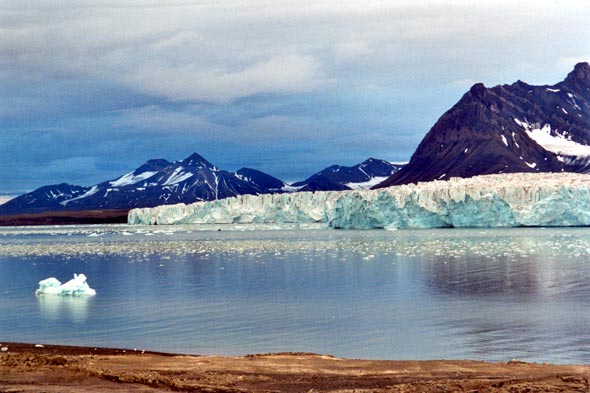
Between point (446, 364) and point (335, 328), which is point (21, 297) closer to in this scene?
point (335, 328)

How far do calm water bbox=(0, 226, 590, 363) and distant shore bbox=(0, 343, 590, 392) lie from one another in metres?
A: 1.72

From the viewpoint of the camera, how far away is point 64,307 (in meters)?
17.7

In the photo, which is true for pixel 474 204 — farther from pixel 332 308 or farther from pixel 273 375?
pixel 273 375

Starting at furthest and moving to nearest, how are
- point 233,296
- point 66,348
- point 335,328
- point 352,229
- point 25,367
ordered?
point 352,229, point 233,296, point 335,328, point 66,348, point 25,367

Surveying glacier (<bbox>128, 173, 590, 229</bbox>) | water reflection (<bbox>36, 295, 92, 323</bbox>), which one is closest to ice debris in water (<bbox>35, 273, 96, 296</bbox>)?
water reflection (<bbox>36, 295, 92, 323</bbox>)

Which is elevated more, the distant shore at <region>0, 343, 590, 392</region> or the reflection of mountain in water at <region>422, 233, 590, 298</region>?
the reflection of mountain in water at <region>422, 233, 590, 298</region>

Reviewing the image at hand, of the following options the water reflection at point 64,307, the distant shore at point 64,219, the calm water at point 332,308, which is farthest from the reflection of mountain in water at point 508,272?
the distant shore at point 64,219

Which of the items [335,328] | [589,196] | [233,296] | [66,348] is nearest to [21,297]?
[233,296]

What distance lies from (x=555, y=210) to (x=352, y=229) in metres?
19.5

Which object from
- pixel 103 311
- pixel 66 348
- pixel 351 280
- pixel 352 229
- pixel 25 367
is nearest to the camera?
pixel 25 367

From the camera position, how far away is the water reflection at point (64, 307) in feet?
52.6

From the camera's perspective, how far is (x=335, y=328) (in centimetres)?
1360

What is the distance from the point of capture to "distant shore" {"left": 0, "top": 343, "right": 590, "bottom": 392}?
7.84 meters

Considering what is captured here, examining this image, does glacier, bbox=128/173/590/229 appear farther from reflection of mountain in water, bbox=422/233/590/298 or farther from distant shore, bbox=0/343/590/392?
distant shore, bbox=0/343/590/392
